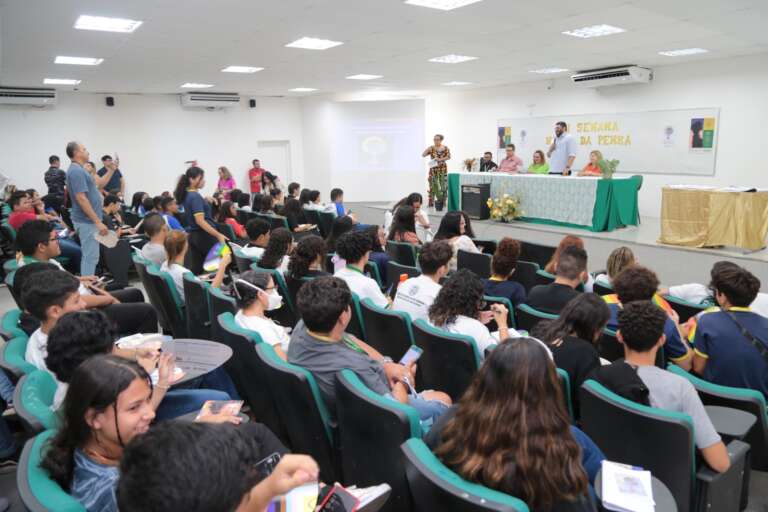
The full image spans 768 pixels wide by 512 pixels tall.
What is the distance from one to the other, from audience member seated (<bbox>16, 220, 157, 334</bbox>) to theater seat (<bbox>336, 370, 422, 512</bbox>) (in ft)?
7.57

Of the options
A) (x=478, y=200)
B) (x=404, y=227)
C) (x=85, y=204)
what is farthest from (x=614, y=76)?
(x=85, y=204)

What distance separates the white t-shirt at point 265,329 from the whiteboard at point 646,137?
10.2 meters

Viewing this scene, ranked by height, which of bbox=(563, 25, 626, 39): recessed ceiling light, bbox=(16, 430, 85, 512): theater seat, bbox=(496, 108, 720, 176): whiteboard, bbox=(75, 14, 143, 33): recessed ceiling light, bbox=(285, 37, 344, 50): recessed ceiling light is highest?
bbox=(563, 25, 626, 39): recessed ceiling light

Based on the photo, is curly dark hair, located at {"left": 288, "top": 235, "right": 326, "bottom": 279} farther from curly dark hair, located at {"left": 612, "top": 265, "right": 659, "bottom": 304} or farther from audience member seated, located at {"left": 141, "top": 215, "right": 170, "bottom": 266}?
curly dark hair, located at {"left": 612, "top": 265, "right": 659, "bottom": 304}

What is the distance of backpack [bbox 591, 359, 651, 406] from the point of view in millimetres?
1969

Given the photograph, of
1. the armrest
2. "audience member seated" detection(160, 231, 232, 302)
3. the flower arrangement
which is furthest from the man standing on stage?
the armrest

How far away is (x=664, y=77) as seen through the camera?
10422 millimetres

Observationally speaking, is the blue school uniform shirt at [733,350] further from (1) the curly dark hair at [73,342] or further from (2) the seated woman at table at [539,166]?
(2) the seated woman at table at [539,166]

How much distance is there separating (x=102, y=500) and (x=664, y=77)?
11764 mm

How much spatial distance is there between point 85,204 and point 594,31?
6573mm

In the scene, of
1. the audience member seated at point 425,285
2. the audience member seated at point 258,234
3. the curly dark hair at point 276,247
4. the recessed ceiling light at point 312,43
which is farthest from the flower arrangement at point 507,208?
the audience member seated at point 425,285

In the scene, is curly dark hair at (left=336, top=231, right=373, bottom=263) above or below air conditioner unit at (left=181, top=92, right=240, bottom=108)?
below

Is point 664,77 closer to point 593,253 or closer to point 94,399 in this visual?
point 593,253

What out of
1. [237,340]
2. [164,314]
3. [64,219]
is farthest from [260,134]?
[237,340]
